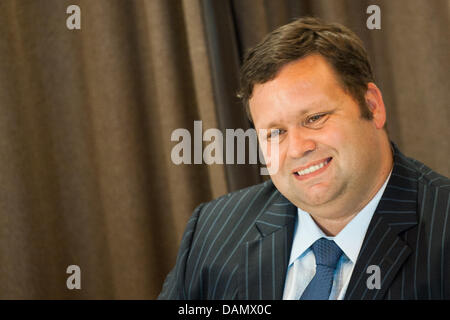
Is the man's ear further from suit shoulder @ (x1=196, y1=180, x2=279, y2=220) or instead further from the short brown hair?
suit shoulder @ (x1=196, y1=180, x2=279, y2=220)

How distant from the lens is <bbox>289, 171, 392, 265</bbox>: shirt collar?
3.91 ft

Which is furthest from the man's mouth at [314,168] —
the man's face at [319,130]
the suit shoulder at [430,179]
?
the suit shoulder at [430,179]

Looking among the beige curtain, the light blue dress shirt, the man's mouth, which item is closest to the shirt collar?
the light blue dress shirt

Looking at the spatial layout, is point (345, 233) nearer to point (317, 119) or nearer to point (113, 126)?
point (317, 119)

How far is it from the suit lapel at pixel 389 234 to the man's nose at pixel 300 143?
0.67ft

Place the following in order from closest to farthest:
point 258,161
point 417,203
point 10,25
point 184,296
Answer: point 417,203
point 184,296
point 10,25
point 258,161

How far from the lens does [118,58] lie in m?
1.97

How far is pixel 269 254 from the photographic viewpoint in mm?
1285

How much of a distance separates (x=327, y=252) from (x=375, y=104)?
1.21 ft

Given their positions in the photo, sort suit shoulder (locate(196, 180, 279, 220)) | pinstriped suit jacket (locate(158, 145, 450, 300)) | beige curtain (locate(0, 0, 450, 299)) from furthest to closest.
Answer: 1. beige curtain (locate(0, 0, 450, 299))
2. suit shoulder (locate(196, 180, 279, 220))
3. pinstriped suit jacket (locate(158, 145, 450, 300))

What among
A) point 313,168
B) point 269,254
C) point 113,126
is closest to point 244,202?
point 269,254
